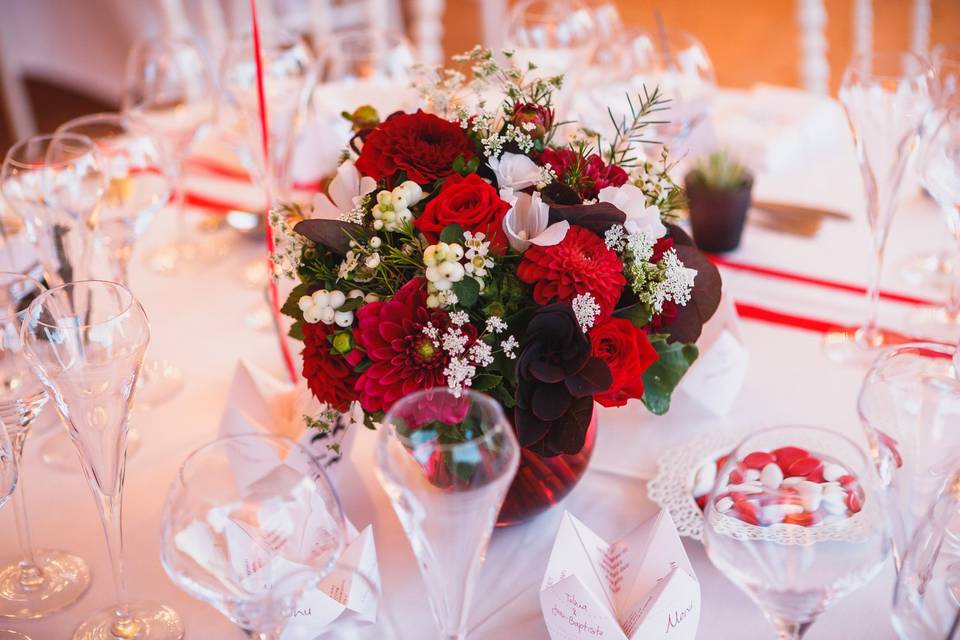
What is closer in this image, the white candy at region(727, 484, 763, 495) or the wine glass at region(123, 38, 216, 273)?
the white candy at region(727, 484, 763, 495)

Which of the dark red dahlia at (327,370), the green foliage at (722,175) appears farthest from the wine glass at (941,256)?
the dark red dahlia at (327,370)

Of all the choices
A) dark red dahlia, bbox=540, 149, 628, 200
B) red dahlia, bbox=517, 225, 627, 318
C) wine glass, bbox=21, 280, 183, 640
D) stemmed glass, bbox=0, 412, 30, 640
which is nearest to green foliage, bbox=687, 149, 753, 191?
dark red dahlia, bbox=540, 149, 628, 200

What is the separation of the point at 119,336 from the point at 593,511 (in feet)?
1.67

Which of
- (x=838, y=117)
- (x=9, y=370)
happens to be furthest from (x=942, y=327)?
(x=9, y=370)

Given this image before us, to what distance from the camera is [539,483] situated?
94 centimetres

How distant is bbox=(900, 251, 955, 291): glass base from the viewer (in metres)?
1.42

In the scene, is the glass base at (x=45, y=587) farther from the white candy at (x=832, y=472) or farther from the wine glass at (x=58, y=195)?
the white candy at (x=832, y=472)

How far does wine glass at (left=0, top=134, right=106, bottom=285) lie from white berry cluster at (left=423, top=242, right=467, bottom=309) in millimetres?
618

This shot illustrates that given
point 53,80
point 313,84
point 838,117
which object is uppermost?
point 313,84

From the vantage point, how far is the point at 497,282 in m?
0.83

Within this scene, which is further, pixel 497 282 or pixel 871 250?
pixel 871 250

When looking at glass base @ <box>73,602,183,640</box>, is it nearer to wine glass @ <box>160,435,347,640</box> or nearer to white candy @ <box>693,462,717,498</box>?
wine glass @ <box>160,435,347,640</box>

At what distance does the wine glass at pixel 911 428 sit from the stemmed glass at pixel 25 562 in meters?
0.78

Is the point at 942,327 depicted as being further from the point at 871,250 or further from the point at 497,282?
the point at 497,282
